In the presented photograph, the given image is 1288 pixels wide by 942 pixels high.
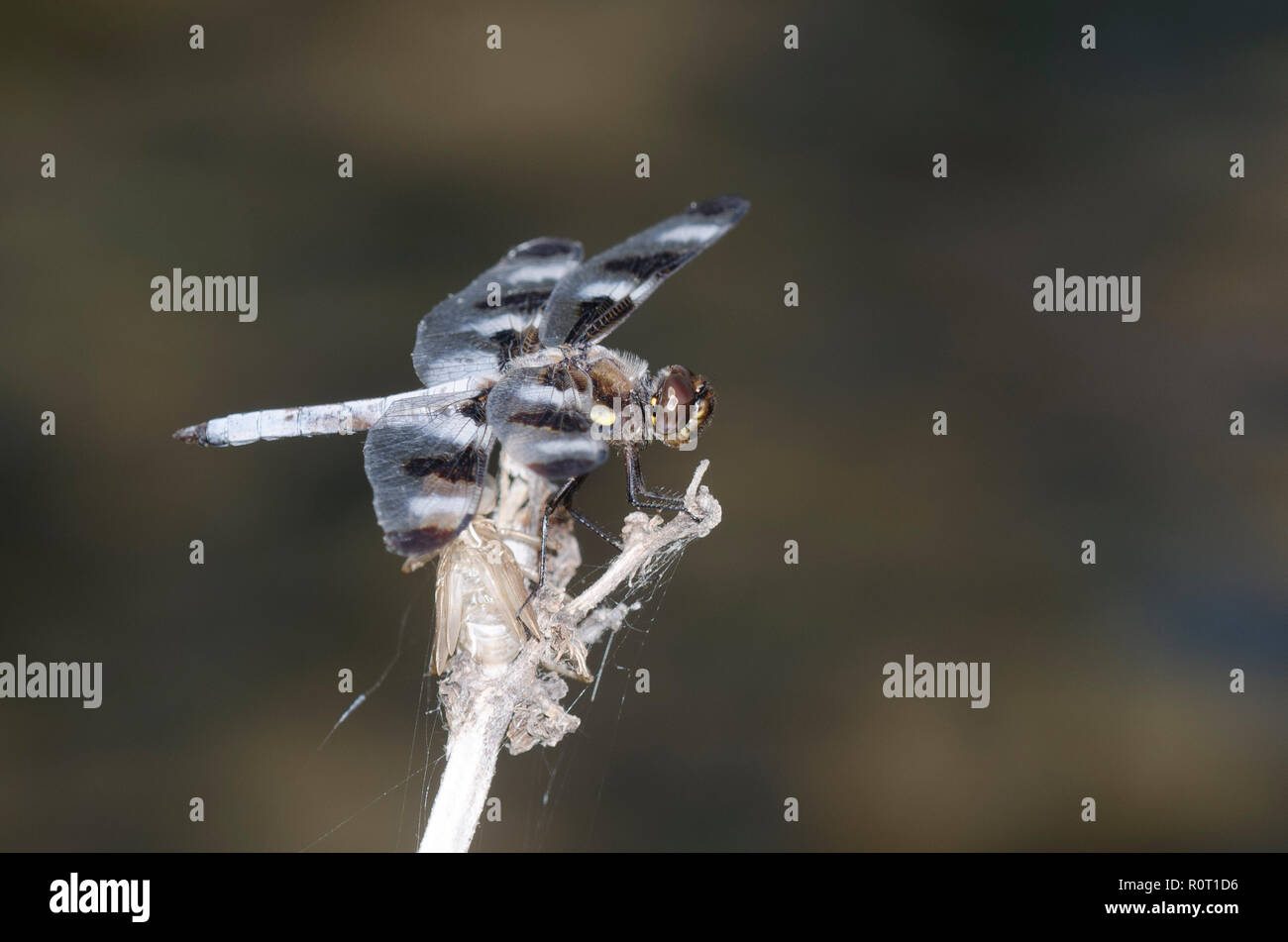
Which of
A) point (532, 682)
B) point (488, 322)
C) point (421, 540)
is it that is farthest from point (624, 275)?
point (532, 682)

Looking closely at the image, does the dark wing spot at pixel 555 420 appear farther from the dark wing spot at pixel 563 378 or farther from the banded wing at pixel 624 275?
the banded wing at pixel 624 275

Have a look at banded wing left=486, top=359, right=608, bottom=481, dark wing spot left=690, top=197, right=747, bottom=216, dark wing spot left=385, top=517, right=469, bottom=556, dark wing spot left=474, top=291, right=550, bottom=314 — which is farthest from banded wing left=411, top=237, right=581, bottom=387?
dark wing spot left=385, top=517, right=469, bottom=556

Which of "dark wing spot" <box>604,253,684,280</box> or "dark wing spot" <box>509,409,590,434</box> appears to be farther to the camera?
"dark wing spot" <box>604,253,684,280</box>

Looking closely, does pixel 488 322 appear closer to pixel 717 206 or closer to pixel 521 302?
pixel 521 302

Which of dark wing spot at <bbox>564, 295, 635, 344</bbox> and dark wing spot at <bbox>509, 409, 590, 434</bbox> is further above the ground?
dark wing spot at <bbox>564, 295, 635, 344</bbox>

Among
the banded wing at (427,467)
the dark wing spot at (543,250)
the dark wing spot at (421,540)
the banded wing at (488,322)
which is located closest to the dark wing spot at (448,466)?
the banded wing at (427,467)

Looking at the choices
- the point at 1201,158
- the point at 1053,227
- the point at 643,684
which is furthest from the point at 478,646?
the point at 1201,158

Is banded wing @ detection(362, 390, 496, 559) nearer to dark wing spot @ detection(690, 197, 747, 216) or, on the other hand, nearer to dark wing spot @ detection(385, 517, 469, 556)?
dark wing spot @ detection(385, 517, 469, 556)
